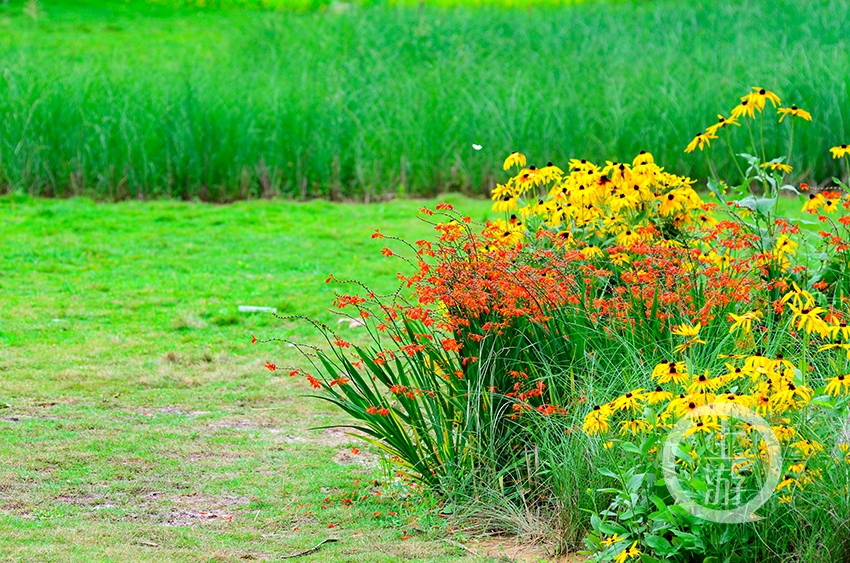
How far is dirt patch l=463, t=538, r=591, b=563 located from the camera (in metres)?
3.63

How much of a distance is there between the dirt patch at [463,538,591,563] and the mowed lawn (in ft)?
0.32

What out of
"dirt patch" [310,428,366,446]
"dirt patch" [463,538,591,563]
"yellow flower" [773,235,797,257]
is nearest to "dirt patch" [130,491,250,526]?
"dirt patch" [310,428,366,446]

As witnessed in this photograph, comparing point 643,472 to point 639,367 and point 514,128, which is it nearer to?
point 639,367

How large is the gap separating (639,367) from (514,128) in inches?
285

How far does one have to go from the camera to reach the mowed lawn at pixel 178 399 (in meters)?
3.89

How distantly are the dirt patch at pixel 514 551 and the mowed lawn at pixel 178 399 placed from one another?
0.10m

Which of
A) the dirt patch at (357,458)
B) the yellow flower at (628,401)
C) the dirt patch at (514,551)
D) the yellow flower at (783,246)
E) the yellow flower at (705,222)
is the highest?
the yellow flower at (705,222)

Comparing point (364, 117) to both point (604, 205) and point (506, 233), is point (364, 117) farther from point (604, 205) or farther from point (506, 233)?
point (506, 233)

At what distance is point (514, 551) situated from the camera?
3744 mm

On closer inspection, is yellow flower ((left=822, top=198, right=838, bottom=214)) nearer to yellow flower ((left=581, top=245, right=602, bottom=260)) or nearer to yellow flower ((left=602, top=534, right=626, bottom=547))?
yellow flower ((left=581, top=245, right=602, bottom=260))

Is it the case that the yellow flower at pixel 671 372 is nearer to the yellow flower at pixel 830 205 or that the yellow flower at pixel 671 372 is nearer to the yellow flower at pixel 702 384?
the yellow flower at pixel 702 384

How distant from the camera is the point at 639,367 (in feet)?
13.2

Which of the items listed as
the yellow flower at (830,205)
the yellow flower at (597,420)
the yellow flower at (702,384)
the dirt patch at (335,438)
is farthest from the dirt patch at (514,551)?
the yellow flower at (830,205)

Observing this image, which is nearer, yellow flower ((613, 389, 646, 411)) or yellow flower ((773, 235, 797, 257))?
yellow flower ((613, 389, 646, 411))
